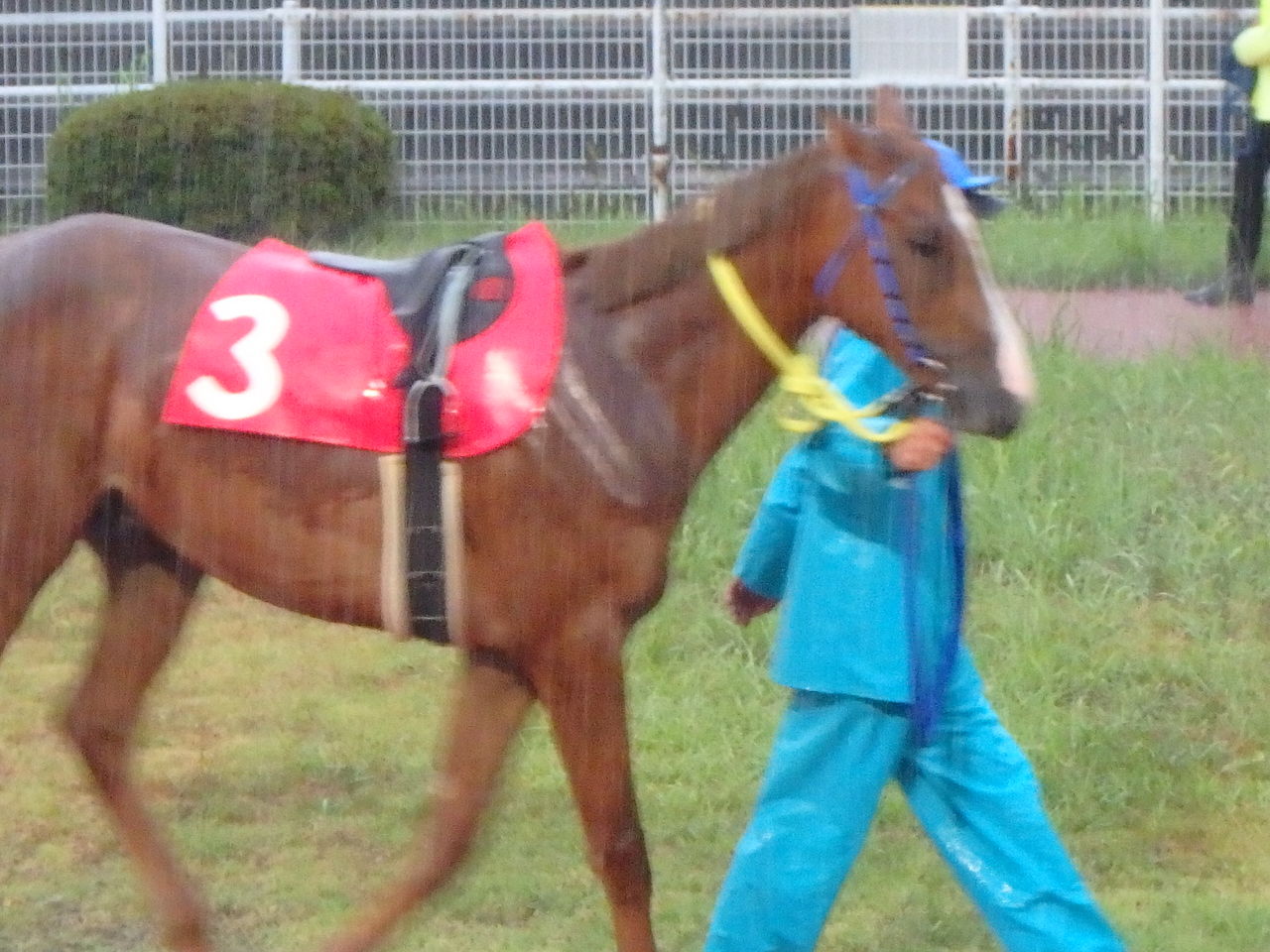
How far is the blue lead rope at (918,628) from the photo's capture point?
12.5ft

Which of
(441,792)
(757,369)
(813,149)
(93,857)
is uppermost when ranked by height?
(813,149)

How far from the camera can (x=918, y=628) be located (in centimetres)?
384

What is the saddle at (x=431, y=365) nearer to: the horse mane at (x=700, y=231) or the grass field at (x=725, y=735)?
the horse mane at (x=700, y=231)

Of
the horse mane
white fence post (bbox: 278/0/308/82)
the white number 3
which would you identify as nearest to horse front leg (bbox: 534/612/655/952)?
the horse mane

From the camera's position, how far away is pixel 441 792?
4.05 m

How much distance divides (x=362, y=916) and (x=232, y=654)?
271 centimetres

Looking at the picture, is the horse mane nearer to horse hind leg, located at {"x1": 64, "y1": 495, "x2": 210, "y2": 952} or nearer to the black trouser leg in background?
horse hind leg, located at {"x1": 64, "y1": 495, "x2": 210, "y2": 952}

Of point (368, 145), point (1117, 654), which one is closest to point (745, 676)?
point (1117, 654)

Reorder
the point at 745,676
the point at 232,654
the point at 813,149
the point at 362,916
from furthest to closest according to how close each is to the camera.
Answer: the point at 232,654 < the point at 745,676 < the point at 362,916 < the point at 813,149

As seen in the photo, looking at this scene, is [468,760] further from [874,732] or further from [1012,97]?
[1012,97]

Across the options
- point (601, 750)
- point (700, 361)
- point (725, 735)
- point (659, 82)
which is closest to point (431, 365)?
point (700, 361)

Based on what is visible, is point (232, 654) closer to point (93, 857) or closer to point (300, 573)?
point (93, 857)

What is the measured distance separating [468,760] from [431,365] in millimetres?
752

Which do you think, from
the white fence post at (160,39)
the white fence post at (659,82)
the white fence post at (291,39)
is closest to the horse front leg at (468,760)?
the white fence post at (659,82)
